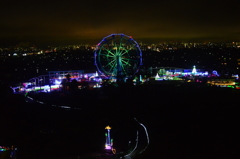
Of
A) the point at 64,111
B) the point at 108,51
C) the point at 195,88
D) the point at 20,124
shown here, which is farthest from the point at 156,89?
the point at 20,124

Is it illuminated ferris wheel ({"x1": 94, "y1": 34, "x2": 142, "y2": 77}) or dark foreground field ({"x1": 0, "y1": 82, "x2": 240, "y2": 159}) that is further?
illuminated ferris wheel ({"x1": 94, "y1": 34, "x2": 142, "y2": 77})

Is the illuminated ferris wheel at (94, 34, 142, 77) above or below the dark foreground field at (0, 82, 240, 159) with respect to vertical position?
above

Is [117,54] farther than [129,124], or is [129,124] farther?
[117,54]

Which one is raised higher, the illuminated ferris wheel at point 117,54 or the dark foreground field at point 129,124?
the illuminated ferris wheel at point 117,54

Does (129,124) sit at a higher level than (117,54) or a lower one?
lower

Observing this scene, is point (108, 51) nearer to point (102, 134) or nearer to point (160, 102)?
point (160, 102)
